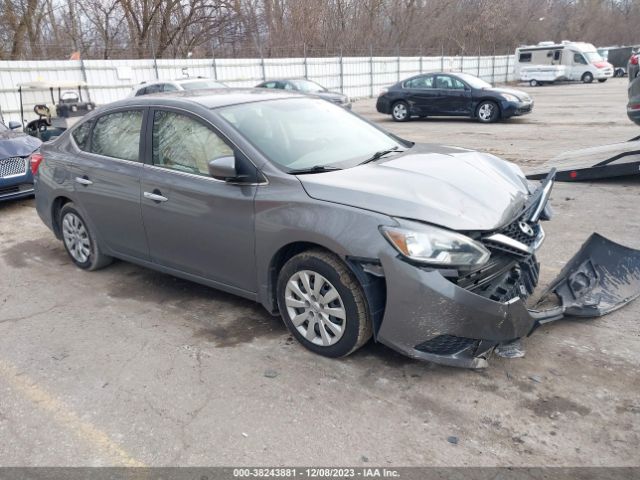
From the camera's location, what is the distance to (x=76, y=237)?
539cm

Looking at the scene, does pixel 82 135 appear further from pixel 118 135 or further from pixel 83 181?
pixel 118 135

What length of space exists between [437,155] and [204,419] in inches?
99.5

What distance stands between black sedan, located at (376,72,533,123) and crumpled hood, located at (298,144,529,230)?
1310 centimetres

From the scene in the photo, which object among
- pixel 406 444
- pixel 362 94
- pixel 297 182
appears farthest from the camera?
pixel 362 94

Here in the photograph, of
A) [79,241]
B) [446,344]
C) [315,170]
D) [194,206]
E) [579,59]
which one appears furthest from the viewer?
[579,59]

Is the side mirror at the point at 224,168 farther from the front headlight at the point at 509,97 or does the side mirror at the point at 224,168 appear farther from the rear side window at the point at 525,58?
the rear side window at the point at 525,58

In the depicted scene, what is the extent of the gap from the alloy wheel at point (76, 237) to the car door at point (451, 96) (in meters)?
13.8

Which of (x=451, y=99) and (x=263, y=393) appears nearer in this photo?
(x=263, y=393)

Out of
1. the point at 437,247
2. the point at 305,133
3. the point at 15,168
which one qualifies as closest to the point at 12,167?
the point at 15,168

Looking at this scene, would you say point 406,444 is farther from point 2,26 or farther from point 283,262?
point 2,26

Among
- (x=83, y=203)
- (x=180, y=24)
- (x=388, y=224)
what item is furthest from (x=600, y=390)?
(x=180, y=24)

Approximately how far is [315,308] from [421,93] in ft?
50.1

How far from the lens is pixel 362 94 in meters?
29.9

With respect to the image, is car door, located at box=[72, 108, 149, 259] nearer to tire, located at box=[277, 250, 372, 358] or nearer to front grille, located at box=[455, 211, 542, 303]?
tire, located at box=[277, 250, 372, 358]
